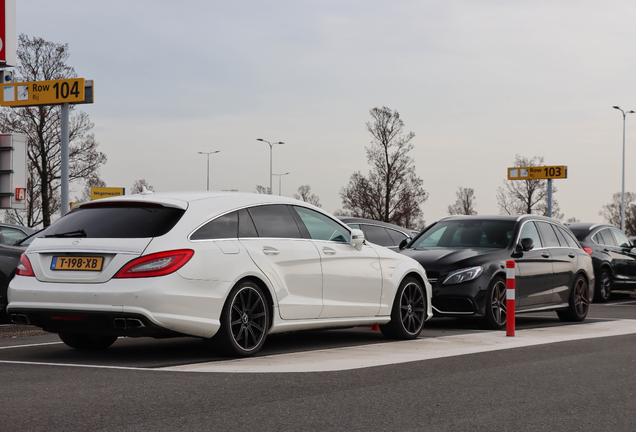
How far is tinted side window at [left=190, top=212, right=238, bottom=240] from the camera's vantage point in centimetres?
757

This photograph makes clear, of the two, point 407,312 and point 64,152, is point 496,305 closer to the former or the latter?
point 407,312

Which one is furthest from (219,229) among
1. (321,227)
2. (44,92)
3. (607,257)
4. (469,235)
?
(44,92)

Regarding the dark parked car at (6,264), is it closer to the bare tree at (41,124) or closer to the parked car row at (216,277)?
the parked car row at (216,277)

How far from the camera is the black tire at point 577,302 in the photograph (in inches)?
509

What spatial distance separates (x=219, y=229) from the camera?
778cm

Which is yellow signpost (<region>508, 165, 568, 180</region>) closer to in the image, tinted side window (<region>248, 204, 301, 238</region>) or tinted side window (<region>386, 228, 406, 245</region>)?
tinted side window (<region>386, 228, 406, 245</region>)

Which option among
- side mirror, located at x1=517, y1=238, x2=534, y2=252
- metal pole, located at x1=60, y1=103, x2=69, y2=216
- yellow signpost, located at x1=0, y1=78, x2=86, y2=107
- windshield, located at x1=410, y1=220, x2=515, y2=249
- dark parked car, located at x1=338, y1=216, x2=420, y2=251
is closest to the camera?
side mirror, located at x1=517, y1=238, x2=534, y2=252

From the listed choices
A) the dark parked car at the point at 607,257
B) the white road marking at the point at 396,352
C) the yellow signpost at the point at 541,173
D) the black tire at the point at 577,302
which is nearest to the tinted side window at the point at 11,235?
the white road marking at the point at 396,352

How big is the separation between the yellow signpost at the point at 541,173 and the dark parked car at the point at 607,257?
21360 mm

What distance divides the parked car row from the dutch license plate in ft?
0.03

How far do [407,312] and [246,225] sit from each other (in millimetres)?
2669

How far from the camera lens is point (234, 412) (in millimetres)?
5172

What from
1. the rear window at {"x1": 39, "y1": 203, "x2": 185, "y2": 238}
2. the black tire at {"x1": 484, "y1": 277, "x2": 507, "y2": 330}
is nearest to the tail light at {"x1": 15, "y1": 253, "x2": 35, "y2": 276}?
the rear window at {"x1": 39, "y1": 203, "x2": 185, "y2": 238}

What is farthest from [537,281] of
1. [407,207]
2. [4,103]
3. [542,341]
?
[407,207]
